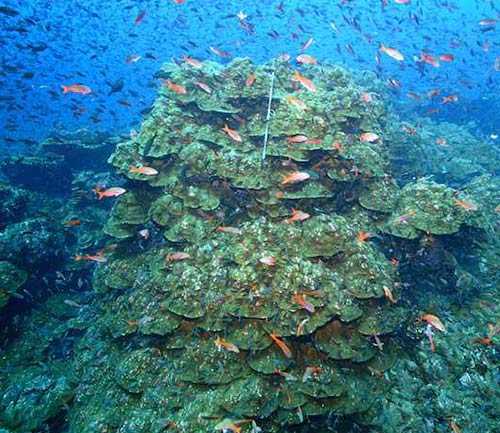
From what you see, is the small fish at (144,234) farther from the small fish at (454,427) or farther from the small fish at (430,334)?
the small fish at (454,427)

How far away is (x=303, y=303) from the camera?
5.30 metres

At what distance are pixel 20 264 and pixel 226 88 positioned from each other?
752cm

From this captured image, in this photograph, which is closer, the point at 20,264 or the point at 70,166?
the point at 20,264

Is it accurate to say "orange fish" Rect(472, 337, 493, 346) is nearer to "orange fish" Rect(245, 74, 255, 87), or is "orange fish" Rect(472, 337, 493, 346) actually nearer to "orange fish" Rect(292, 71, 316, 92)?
"orange fish" Rect(292, 71, 316, 92)

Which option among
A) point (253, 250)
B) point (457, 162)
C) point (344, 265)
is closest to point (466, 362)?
point (344, 265)

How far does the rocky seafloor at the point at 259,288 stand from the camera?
5273 millimetres

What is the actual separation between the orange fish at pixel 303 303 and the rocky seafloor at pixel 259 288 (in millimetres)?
35

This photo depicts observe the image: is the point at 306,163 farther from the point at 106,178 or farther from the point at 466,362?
the point at 106,178

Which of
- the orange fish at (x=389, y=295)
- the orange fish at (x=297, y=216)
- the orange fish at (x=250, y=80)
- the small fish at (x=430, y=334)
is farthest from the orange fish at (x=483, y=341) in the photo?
the orange fish at (x=250, y=80)

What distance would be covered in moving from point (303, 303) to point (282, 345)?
79cm

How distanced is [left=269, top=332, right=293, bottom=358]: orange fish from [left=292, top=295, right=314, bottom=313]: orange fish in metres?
0.65

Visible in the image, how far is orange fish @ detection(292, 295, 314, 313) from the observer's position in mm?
5250

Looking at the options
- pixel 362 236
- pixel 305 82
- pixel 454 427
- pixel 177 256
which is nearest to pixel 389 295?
pixel 362 236

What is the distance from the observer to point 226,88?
8578 millimetres
